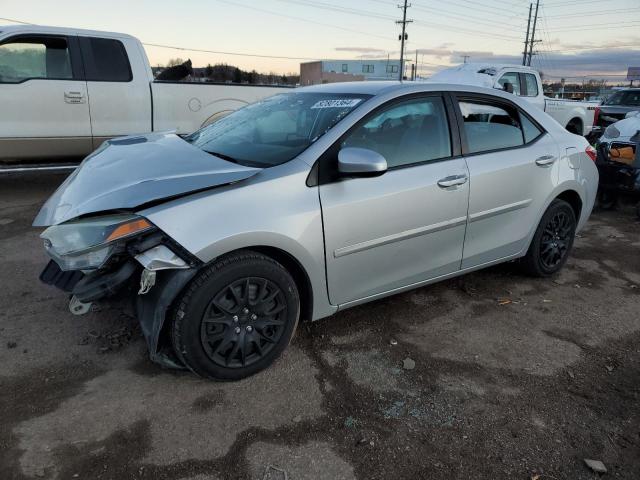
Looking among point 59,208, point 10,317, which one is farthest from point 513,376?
point 10,317

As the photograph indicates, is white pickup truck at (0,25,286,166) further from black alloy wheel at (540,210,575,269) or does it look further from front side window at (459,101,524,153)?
black alloy wheel at (540,210,575,269)

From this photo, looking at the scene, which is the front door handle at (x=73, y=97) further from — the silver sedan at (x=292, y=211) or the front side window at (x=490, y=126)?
the front side window at (x=490, y=126)

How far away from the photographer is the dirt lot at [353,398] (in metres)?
2.33

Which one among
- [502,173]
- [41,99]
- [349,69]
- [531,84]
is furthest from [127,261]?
[349,69]

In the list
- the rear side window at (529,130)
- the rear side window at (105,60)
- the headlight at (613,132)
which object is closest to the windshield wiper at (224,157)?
the rear side window at (529,130)

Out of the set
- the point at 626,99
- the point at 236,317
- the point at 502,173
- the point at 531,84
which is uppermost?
the point at 531,84

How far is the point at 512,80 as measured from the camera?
11469 mm

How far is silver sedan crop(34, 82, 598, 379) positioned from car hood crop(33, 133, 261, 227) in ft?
0.04

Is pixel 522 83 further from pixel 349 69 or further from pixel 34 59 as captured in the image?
pixel 349 69

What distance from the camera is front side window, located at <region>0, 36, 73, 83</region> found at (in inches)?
253

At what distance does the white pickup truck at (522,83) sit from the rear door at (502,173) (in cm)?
678

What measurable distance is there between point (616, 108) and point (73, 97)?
15.6 meters

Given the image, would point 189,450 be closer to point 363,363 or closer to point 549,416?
point 363,363

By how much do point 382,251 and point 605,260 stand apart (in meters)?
3.27
